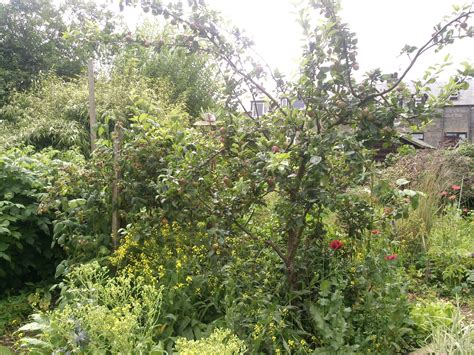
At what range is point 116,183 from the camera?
2.99 metres

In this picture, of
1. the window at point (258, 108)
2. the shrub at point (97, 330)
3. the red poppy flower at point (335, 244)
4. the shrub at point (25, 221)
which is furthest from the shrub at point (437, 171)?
the shrub at point (25, 221)

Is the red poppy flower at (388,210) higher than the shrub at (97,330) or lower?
higher

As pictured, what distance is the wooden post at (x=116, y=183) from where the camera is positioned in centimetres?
299

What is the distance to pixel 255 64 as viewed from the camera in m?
2.62

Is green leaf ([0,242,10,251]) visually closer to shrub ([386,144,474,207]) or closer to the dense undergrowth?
the dense undergrowth

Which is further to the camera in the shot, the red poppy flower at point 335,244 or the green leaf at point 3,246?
the green leaf at point 3,246

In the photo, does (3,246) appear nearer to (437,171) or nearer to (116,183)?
(116,183)

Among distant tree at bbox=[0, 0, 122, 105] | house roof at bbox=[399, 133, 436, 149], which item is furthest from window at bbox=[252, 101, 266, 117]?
distant tree at bbox=[0, 0, 122, 105]

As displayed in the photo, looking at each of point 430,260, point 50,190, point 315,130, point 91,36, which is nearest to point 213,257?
point 315,130

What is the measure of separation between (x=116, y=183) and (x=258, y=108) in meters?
1.11

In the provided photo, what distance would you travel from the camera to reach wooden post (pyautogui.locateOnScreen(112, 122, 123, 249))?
9.81ft

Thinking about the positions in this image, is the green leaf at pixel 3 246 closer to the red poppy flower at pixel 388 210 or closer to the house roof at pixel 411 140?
the red poppy flower at pixel 388 210

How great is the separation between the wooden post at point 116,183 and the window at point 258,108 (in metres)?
0.94

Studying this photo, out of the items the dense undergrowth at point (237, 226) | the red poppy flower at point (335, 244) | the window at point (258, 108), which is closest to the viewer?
the dense undergrowth at point (237, 226)
